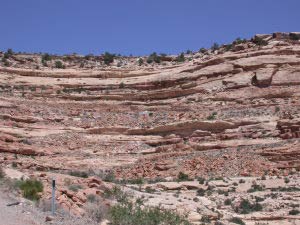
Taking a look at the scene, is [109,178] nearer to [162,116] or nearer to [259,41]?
[162,116]

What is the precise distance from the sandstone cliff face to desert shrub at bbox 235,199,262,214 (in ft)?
21.8

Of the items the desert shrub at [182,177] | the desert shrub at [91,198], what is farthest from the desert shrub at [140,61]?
the desert shrub at [91,198]

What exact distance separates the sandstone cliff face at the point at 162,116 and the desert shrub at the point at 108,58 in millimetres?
3247

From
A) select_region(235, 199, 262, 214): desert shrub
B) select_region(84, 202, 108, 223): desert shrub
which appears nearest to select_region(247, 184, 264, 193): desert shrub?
select_region(235, 199, 262, 214): desert shrub

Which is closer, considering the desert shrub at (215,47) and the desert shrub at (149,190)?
the desert shrub at (149,190)

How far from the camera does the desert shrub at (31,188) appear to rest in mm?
11602

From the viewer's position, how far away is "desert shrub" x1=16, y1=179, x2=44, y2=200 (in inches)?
457

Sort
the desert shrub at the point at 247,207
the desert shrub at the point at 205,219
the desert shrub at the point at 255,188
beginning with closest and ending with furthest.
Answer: the desert shrub at the point at 205,219, the desert shrub at the point at 247,207, the desert shrub at the point at 255,188

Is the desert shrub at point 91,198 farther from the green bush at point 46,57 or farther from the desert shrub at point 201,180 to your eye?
the green bush at point 46,57

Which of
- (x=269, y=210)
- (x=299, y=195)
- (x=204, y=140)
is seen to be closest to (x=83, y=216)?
(x=269, y=210)

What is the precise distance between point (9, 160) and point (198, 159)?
906 cm

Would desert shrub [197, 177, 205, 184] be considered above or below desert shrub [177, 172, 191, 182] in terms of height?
below

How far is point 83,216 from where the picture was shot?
11.3m

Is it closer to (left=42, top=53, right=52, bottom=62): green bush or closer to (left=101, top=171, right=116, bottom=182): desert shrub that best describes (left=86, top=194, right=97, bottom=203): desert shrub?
(left=101, top=171, right=116, bottom=182): desert shrub
